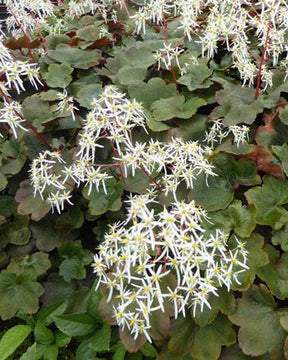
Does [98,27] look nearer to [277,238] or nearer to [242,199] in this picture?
[242,199]

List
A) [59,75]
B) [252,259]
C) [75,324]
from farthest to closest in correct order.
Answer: [59,75], [75,324], [252,259]

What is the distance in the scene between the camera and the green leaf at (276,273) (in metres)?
1.69

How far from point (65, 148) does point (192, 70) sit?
79 centimetres

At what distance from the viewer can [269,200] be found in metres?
1.85

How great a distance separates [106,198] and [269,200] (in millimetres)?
708

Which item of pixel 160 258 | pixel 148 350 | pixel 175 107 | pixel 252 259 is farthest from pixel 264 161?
pixel 148 350

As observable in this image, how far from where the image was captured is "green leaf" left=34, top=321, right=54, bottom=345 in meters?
1.86

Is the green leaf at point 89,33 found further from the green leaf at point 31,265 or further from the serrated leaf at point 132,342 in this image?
the serrated leaf at point 132,342

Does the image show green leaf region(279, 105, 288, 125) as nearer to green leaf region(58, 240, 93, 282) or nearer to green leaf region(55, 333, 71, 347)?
green leaf region(58, 240, 93, 282)

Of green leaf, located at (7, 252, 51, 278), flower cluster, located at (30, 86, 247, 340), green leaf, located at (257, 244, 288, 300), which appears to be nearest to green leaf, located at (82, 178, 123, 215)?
flower cluster, located at (30, 86, 247, 340)

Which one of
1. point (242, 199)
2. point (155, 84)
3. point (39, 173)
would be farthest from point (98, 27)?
point (242, 199)

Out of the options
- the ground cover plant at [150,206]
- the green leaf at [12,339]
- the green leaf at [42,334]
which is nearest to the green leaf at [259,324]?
the ground cover plant at [150,206]

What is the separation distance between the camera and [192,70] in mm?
2334

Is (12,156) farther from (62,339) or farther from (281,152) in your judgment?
(281,152)
